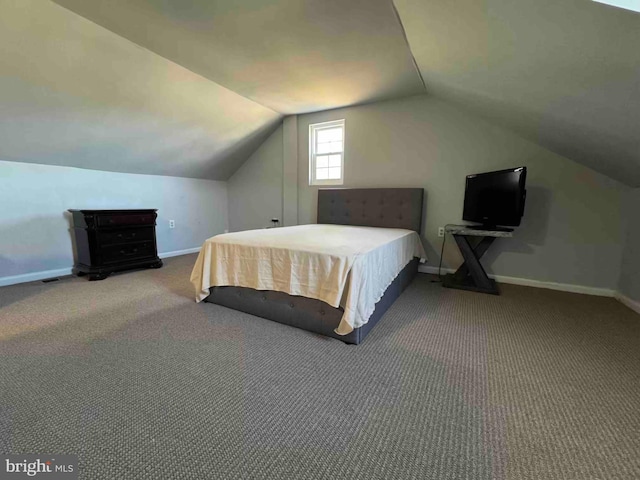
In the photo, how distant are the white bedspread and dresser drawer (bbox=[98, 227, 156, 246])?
65.9 inches

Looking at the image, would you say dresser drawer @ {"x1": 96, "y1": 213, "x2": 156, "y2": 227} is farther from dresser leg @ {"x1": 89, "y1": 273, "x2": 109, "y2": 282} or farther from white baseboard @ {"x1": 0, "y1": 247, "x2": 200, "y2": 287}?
white baseboard @ {"x1": 0, "y1": 247, "x2": 200, "y2": 287}

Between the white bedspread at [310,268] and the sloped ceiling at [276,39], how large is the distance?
168cm

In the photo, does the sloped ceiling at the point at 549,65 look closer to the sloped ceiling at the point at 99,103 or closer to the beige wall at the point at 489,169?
the beige wall at the point at 489,169

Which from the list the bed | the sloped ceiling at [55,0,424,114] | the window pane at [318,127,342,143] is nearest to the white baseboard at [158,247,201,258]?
the bed

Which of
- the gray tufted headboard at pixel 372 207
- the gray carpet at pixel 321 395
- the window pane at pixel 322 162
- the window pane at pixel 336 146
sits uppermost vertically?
the window pane at pixel 336 146

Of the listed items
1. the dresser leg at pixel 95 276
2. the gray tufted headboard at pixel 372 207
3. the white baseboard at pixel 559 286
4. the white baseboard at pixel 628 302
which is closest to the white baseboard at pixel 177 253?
the dresser leg at pixel 95 276

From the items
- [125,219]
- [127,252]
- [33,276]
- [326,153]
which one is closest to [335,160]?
[326,153]

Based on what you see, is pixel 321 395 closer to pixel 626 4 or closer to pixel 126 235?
pixel 626 4

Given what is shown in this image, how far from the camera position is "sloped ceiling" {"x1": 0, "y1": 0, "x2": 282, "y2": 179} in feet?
6.79

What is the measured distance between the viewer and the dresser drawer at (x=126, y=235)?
10.7 ft

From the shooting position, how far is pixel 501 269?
323 centimetres

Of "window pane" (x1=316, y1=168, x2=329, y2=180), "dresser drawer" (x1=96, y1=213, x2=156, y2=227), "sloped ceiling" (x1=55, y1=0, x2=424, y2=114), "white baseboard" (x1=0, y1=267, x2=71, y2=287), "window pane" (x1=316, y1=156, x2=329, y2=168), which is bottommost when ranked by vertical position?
"white baseboard" (x1=0, y1=267, x2=71, y2=287)

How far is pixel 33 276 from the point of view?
10.2ft

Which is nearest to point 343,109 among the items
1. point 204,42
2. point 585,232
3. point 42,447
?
point 204,42
